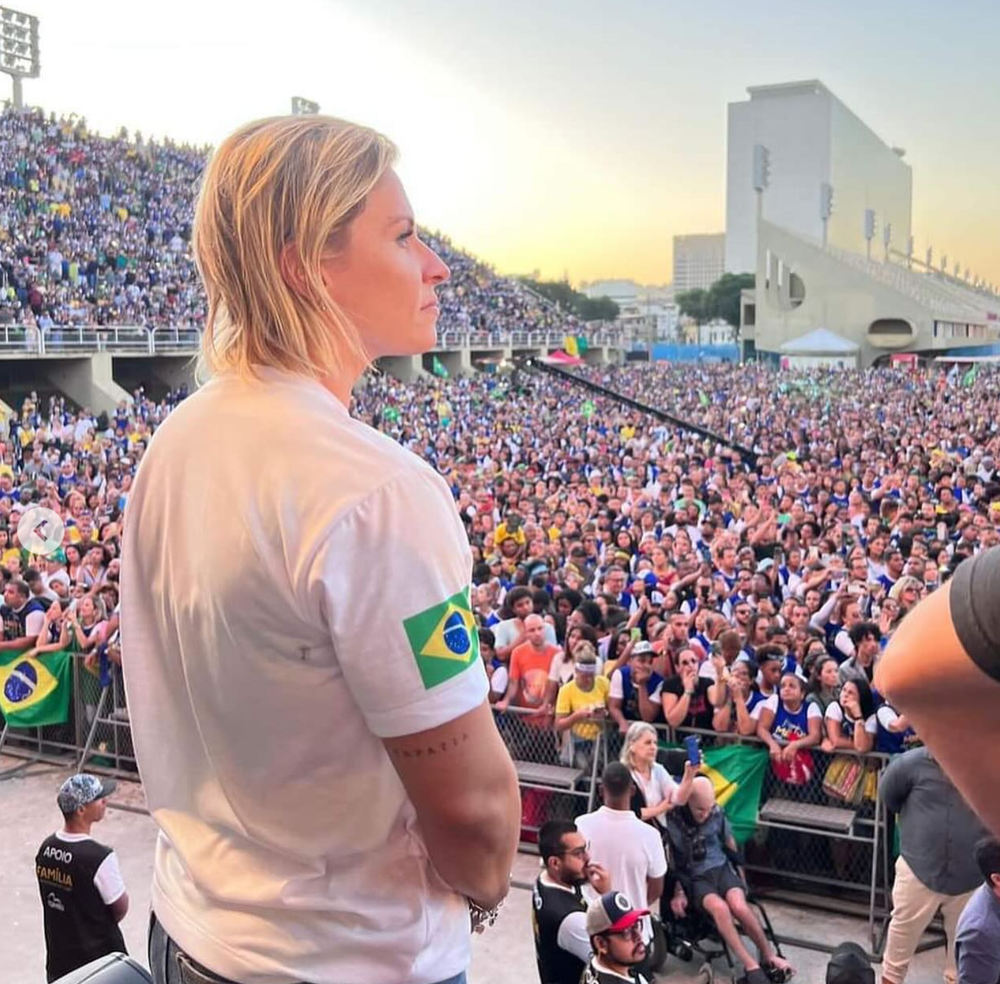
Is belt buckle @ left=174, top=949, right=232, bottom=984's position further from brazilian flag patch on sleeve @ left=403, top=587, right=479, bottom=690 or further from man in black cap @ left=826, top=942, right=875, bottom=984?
man in black cap @ left=826, top=942, right=875, bottom=984

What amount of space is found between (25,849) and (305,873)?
6.40m

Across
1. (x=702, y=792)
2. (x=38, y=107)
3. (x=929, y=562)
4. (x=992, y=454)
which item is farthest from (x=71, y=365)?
(x=702, y=792)

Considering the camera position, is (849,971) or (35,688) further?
(35,688)

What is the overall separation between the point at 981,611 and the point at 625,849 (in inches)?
162

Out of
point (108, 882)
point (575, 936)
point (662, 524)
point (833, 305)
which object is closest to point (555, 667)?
point (575, 936)

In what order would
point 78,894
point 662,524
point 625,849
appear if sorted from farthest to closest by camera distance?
point 662,524 → point 625,849 → point 78,894

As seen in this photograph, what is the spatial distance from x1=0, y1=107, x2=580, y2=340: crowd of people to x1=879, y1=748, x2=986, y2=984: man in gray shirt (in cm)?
2123

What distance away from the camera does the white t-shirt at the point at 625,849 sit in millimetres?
4645

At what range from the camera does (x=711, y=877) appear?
17.4ft

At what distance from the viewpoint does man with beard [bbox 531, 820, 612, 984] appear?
402 cm

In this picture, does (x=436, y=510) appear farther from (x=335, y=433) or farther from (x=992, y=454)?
(x=992, y=454)

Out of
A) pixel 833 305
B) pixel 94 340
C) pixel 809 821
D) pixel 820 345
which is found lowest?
pixel 809 821

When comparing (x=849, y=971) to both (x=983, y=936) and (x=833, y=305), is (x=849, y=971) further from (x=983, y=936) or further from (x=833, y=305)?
(x=833, y=305)

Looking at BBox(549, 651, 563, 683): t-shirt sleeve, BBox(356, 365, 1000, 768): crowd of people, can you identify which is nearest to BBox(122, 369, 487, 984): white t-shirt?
BBox(356, 365, 1000, 768): crowd of people
